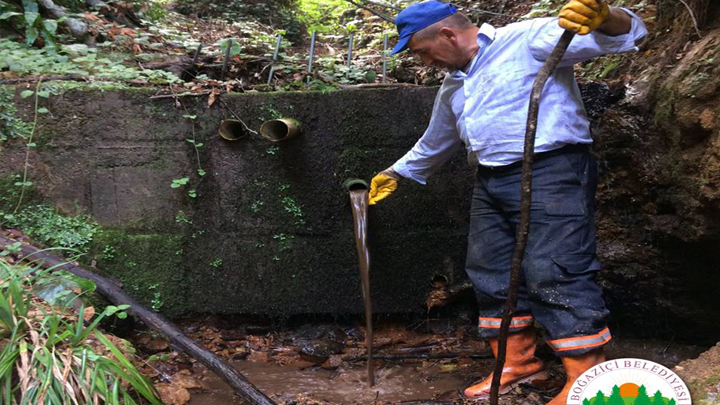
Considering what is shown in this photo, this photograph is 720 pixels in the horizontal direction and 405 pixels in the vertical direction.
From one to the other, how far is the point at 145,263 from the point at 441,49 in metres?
2.38

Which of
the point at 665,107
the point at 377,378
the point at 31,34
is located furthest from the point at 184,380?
the point at 665,107

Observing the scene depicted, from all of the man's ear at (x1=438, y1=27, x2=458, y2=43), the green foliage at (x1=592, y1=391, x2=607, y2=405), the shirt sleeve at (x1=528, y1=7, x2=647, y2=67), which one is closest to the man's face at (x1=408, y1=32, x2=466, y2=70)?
the man's ear at (x1=438, y1=27, x2=458, y2=43)

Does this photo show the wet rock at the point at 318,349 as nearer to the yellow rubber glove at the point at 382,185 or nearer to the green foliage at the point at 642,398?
the yellow rubber glove at the point at 382,185

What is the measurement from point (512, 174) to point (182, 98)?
2.20m

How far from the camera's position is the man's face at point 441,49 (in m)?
2.38

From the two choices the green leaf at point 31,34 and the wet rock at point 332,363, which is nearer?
the wet rock at point 332,363

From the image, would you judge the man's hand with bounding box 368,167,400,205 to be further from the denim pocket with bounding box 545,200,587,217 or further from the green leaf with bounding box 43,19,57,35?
the green leaf with bounding box 43,19,57,35

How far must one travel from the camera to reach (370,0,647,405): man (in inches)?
81.8

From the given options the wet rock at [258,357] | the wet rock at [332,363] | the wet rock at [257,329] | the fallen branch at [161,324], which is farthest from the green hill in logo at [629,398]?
the wet rock at [257,329]

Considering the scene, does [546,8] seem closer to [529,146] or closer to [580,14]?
[580,14]

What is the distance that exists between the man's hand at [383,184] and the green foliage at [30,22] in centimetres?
279

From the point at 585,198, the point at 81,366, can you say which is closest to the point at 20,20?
the point at 81,366

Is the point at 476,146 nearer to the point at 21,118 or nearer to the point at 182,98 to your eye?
the point at 182,98

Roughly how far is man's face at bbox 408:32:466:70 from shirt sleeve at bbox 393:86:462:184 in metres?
0.19
